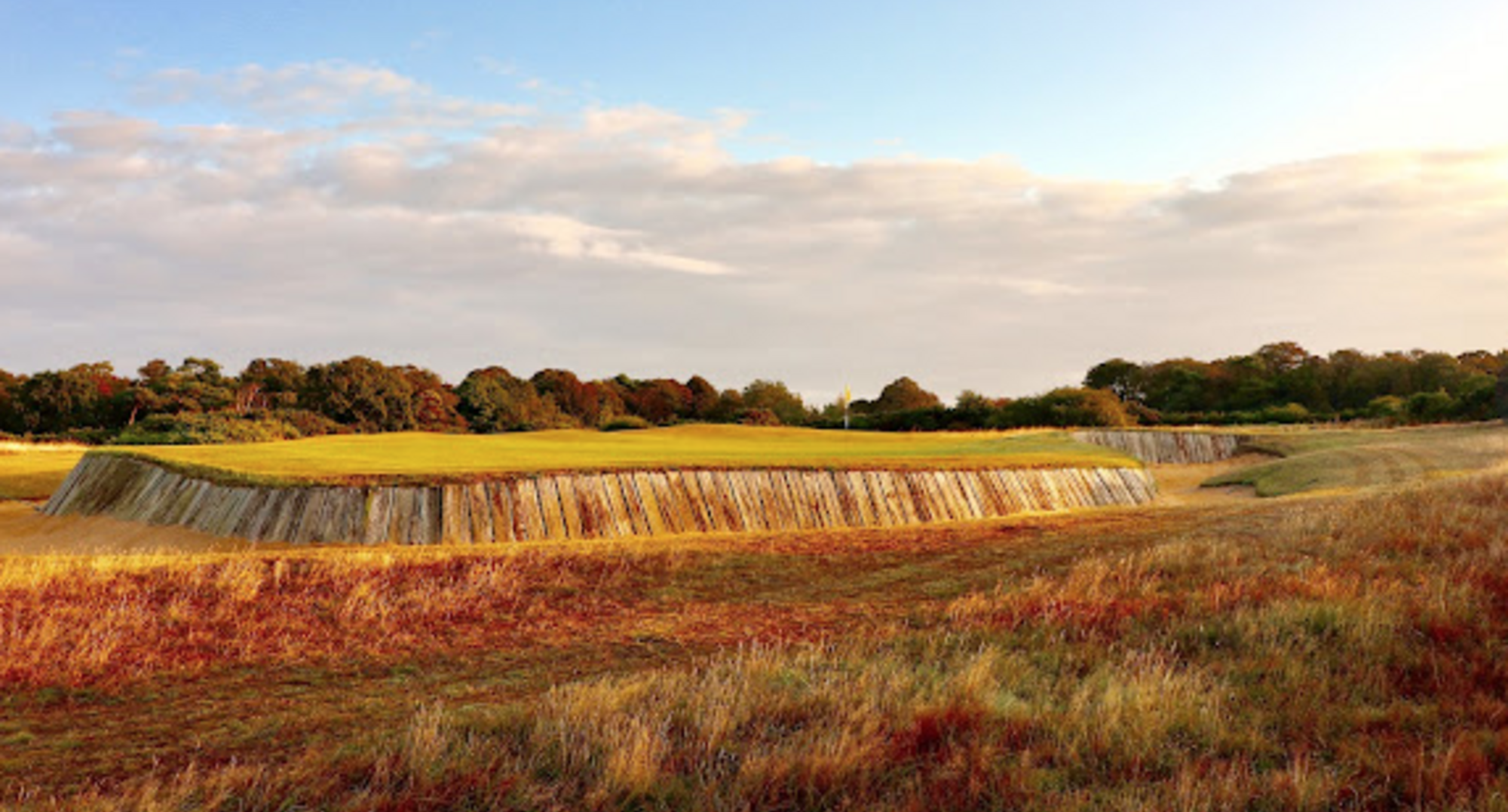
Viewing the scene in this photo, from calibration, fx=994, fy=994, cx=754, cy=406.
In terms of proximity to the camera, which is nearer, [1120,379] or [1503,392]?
[1503,392]

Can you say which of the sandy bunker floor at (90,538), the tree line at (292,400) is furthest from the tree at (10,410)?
the sandy bunker floor at (90,538)

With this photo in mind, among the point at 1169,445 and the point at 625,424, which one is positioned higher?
the point at 625,424

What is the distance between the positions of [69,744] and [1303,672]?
861 cm

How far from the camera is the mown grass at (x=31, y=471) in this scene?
27750mm

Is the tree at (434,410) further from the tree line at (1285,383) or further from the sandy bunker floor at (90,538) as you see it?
the tree line at (1285,383)

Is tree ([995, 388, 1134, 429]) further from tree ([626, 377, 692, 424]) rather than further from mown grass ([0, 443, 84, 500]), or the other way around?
mown grass ([0, 443, 84, 500])

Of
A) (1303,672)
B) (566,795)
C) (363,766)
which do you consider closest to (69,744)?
(363,766)

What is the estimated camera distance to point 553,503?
18.2 meters

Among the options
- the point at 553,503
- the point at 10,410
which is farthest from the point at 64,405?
the point at 553,503

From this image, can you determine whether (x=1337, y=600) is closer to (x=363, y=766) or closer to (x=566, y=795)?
(x=566, y=795)

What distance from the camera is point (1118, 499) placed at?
2666 cm

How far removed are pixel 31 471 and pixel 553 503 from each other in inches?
842

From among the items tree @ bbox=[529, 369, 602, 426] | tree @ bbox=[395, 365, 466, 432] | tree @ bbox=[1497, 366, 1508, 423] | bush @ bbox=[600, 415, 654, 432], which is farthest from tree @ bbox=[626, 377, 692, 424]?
tree @ bbox=[1497, 366, 1508, 423]

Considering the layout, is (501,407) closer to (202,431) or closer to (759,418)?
(759,418)
